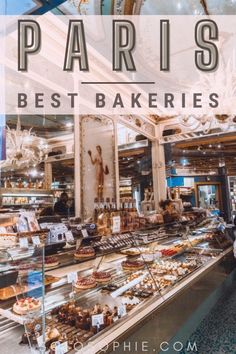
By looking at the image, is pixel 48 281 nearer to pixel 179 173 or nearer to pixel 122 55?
pixel 122 55

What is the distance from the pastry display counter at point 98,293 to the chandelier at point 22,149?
3.94ft

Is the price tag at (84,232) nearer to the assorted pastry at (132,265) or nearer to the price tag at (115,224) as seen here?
the price tag at (115,224)

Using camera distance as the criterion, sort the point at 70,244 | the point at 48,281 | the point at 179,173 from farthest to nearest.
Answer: the point at 179,173 → the point at 70,244 → the point at 48,281

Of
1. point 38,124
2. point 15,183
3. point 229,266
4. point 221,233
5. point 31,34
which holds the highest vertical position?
point 31,34

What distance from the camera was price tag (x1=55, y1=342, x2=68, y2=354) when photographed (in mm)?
1600

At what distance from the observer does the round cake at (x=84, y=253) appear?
2252mm

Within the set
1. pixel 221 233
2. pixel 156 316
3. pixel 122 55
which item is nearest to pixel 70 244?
pixel 156 316

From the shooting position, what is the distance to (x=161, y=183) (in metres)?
6.81

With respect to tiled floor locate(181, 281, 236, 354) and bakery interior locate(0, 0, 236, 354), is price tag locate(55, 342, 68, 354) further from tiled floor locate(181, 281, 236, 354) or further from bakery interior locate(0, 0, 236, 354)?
tiled floor locate(181, 281, 236, 354)

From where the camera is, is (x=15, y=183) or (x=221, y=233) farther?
(x=221, y=233)

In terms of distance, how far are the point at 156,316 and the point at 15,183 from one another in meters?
1.94

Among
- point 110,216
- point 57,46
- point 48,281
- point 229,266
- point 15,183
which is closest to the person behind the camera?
point 48,281

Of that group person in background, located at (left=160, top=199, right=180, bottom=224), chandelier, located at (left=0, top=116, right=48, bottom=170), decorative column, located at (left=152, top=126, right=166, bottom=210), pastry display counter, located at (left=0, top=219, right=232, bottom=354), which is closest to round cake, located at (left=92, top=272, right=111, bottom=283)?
pastry display counter, located at (left=0, top=219, right=232, bottom=354)

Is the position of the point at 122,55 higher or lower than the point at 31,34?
higher
